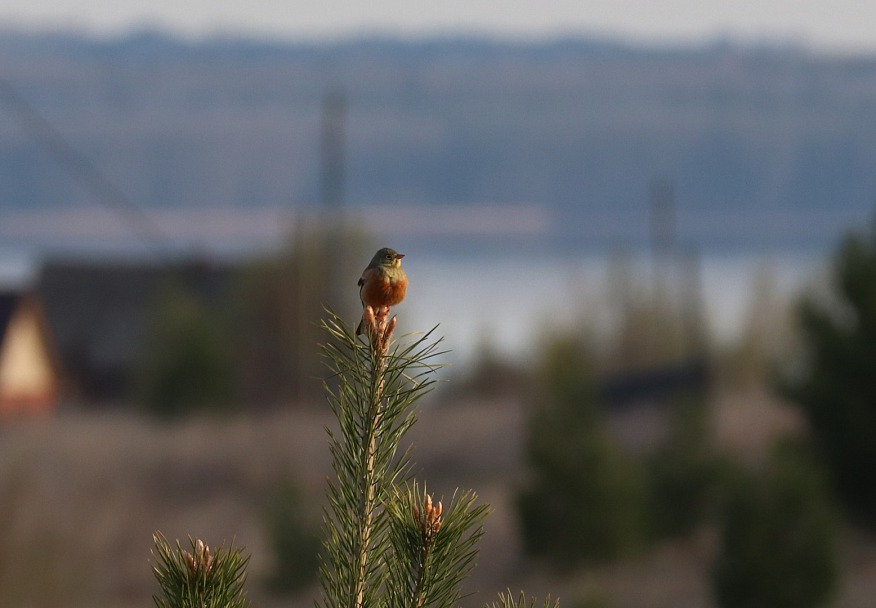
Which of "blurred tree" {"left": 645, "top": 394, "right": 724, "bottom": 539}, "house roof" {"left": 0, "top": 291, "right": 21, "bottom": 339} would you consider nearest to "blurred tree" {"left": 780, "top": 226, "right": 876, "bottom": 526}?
"blurred tree" {"left": 645, "top": 394, "right": 724, "bottom": 539}

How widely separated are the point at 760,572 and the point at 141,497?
39.8 feet

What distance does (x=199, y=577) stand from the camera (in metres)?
1.67

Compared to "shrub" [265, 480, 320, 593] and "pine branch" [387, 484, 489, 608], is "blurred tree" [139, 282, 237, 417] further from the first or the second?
"pine branch" [387, 484, 489, 608]

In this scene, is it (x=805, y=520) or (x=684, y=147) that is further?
(x=684, y=147)

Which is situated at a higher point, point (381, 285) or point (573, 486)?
point (381, 285)

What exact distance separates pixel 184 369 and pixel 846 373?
51.4ft

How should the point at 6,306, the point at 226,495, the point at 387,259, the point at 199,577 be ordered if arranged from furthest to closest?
the point at 226,495 → the point at 6,306 → the point at 387,259 → the point at 199,577

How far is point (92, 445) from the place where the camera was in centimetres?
2445

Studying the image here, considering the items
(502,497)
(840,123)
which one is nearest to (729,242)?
(840,123)

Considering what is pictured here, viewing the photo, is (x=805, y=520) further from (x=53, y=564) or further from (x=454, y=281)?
(x=454, y=281)

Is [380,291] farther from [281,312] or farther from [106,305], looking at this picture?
[106,305]

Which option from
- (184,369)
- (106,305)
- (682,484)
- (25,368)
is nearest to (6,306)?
(25,368)

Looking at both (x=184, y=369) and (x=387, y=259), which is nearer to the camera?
(x=387, y=259)

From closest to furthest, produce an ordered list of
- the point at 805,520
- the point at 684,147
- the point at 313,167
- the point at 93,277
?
1. the point at 805,520
2. the point at 93,277
3. the point at 684,147
4. the point at 313,167
